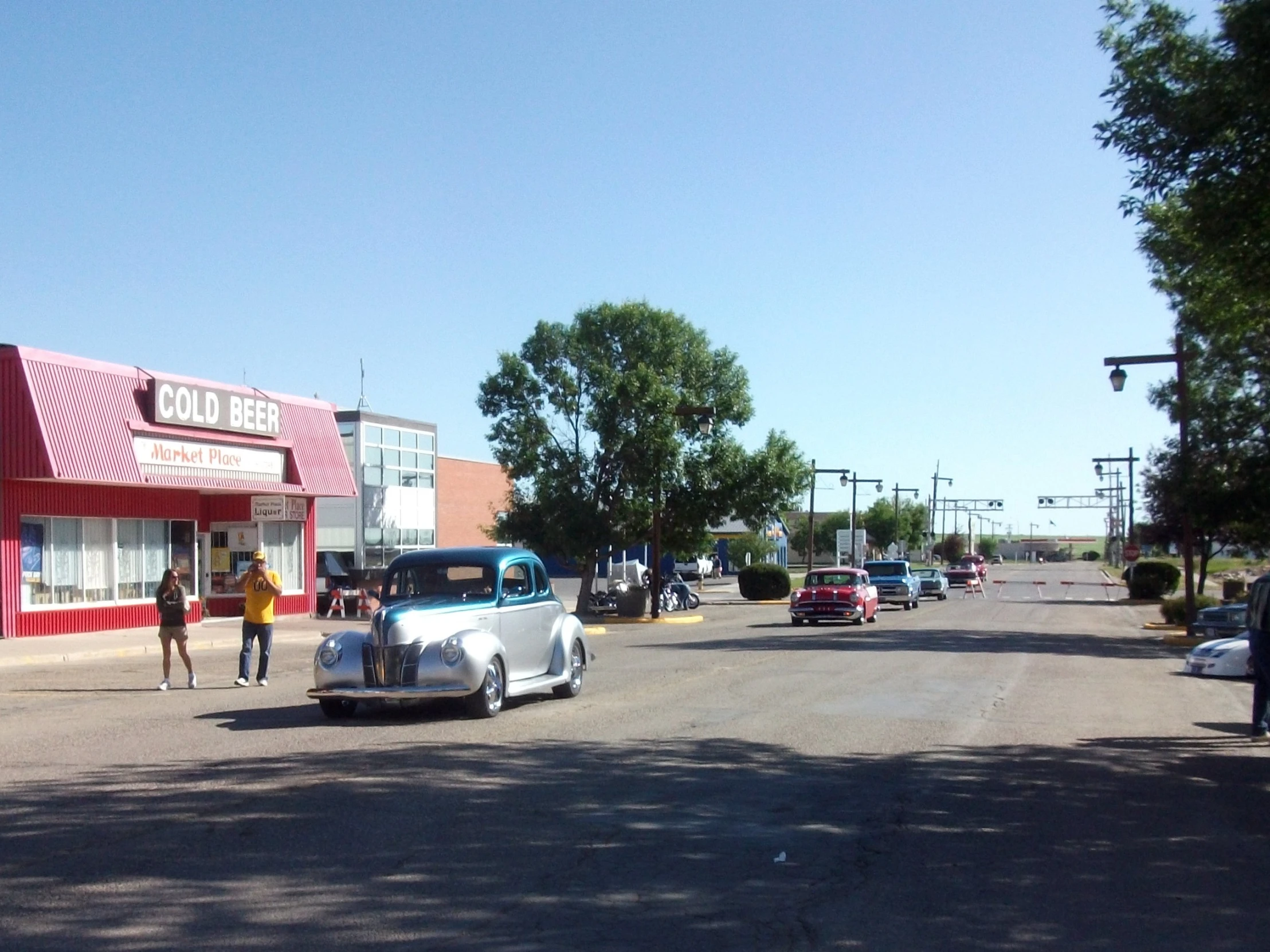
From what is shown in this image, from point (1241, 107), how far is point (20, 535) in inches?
911

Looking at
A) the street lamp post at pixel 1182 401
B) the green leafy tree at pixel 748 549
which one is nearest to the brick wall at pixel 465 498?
the green leafy tree at pixel 748 549

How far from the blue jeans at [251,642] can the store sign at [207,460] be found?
12.0m

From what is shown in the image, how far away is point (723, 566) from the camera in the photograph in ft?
343

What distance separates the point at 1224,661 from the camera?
18312mm

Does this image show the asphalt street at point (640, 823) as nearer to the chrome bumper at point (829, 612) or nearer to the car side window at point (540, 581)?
the car side window at point (540, 581)

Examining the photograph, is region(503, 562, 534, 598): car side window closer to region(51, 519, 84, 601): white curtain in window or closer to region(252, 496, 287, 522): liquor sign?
region(51, 519, 84, 601): white curtain in window

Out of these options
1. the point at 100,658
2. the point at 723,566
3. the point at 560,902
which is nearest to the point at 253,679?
the point at 100,658

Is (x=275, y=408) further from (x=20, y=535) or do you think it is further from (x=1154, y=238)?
(x=1154, y=238)

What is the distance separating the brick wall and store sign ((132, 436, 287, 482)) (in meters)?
22.5

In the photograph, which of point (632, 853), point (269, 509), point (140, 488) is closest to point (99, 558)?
point (140, 488)

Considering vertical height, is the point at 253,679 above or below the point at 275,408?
below

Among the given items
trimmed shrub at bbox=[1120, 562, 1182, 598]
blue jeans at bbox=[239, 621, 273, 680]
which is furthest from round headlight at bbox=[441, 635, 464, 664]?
trimmed shrub at bbox=[1120, 562, 1182, 598]

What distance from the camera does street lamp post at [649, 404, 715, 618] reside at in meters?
36.1

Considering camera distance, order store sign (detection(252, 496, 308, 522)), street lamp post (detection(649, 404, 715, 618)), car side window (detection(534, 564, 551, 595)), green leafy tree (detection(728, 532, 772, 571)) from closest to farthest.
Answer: car side window (detection(534, 564, 551, 595)), store sign (detection(252, 496, 308, 522)), street lamp post (detection(649, 404, 715, 618)), green leafy tree (detection(728, 532, 772, 571))
